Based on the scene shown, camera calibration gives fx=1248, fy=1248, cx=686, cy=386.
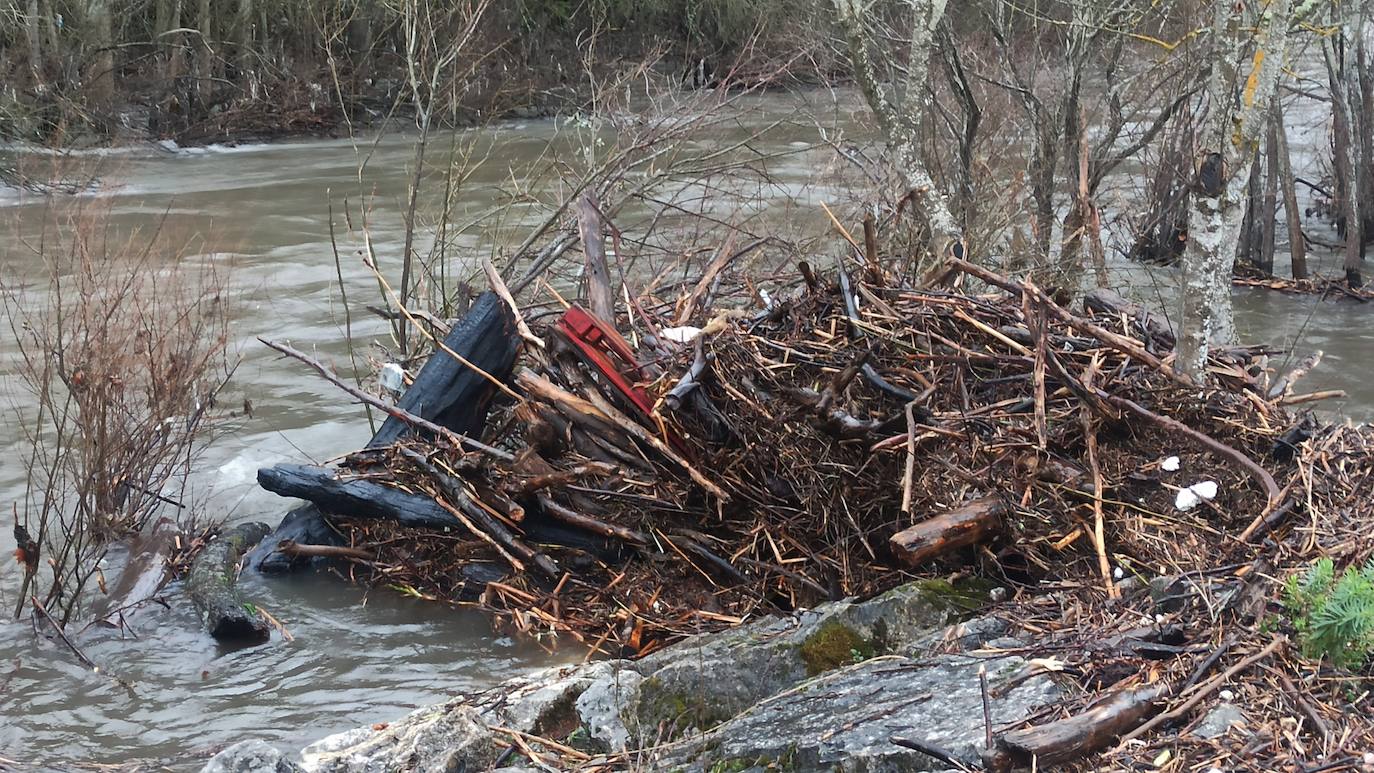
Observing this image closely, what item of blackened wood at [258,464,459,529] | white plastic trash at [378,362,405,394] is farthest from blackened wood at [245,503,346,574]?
white plastic trash at [378,362,405,394]

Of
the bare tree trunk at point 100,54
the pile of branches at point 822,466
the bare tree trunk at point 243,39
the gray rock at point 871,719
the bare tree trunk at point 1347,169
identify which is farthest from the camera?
the bare tree trunk at point 243,39

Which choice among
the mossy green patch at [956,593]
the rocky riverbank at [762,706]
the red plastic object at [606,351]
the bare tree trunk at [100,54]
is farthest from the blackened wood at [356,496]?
the bare tree trunk at [100,54]

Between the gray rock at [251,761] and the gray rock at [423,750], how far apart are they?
137 mm

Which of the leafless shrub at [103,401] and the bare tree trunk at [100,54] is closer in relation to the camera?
the leafless shrub at [103,401]

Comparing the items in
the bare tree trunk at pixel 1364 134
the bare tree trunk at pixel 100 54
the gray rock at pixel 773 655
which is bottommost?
the gray rock at pixel 773 655

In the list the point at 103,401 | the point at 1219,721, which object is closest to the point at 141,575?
the point at 103,401

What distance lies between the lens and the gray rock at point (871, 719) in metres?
3.09

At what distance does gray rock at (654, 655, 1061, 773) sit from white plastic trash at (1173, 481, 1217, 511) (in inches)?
57.9

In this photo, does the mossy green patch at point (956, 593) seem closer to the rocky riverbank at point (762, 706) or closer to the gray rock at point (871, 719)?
the rocky riverbank at point (762, 706)

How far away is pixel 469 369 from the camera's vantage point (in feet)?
20.7

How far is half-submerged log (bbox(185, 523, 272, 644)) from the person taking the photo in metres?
5.82

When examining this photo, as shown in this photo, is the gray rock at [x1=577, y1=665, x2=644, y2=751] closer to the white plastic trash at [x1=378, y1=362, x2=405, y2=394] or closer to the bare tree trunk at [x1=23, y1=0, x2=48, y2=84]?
the white plastic trash at [x1=378, y1=362, x2=405, y2=394]

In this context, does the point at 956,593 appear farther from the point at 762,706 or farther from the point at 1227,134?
the point at 1227,134

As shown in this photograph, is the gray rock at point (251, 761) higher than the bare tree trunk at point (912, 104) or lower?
lower
